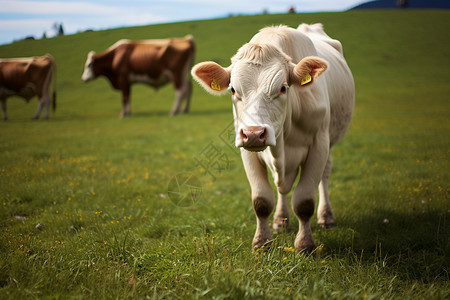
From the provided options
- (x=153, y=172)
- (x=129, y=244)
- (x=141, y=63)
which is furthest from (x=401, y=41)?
(x=129, y=244)

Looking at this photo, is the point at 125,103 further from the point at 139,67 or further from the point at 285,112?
the point at 285,112

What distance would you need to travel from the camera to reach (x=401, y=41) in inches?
1218

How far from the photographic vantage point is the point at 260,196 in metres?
3.52

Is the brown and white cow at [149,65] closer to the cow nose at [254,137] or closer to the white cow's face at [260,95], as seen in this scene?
the white cow's face at [260,95]

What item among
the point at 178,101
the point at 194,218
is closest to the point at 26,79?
the point at 178,101

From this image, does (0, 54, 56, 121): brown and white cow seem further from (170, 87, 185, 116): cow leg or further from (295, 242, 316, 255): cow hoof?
(295, 242, 316, 255): cow hoof

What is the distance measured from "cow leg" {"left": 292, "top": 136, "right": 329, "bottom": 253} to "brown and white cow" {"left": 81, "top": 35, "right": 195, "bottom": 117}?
13930 mm

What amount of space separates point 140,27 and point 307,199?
39.5m

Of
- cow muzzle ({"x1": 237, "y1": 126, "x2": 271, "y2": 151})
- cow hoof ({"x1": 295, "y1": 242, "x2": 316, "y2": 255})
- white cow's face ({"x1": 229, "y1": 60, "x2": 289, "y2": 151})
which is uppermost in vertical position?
white cow's face ({"x1": 229, "y1": 60, "x2": 289, "y2": 151})

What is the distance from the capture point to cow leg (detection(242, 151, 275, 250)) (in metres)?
3.52

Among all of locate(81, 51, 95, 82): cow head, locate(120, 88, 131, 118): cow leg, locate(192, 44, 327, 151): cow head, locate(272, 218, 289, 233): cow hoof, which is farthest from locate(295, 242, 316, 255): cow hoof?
locate(81, 51, 95, 82): cow head

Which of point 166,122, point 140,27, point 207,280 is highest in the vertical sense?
point 140,27

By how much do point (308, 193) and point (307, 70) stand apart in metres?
1.25

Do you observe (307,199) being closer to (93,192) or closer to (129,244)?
(129,244)
